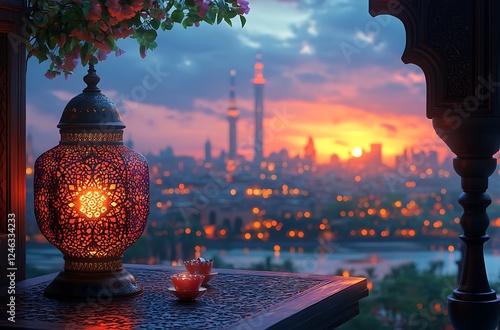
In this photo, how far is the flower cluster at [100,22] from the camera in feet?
6.52

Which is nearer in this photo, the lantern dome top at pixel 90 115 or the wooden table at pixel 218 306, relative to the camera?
the wooden table at pixel 218 306

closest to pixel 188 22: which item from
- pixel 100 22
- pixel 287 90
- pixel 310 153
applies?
pixel 100 22

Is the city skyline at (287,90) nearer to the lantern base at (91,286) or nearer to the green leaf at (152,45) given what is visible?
the green leaf at (152,45)

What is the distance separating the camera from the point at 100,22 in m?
2.01

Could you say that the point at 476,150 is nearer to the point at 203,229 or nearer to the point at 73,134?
the point at 73,134

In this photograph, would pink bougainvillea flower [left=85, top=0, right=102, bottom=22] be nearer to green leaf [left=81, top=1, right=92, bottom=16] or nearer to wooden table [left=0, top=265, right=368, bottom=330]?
green leaf [left=81, top=1, right=92, bottom=16]

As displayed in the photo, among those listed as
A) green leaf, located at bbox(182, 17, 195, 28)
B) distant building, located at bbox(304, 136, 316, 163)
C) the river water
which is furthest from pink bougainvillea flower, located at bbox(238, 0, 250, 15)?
distant building, located at bbox(304, 136, 316, 163)

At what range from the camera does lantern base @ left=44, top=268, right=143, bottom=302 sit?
196 centimetres

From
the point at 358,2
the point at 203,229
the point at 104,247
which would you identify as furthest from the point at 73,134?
the point at 203,229

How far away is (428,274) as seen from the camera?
1278 cm

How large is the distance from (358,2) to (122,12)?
322 cm

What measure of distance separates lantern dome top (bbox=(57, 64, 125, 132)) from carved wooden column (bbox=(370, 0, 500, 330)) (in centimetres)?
88

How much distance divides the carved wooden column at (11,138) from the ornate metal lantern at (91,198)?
235mm

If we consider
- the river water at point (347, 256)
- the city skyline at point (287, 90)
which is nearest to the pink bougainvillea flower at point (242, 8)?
the city skyline at point (287, 90)
